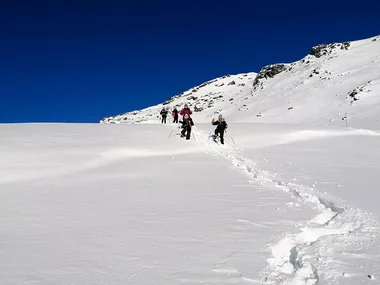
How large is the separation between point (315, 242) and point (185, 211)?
7.61 ft

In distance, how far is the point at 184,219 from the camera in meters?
5.60

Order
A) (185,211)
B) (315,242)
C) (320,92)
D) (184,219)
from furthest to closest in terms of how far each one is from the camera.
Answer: (320,92) < (185,211) < (184,219) < (315,242)

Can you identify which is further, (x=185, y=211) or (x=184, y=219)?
(x=185, y=211)

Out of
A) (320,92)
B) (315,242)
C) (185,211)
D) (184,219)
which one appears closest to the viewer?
(315,242)

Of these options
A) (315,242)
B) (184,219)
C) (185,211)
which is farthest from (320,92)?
(315,242)

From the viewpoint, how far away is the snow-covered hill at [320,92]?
4166cm

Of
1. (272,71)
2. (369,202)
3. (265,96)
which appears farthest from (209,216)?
(272,71)

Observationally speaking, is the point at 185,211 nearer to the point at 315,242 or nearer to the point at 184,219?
the point at 184,219

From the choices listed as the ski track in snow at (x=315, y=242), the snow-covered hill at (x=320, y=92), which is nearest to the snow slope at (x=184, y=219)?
the ski track in snow at (x=315, y=242)

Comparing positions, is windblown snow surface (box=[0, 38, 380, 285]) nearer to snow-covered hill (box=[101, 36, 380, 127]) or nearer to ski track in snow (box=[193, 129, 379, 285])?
ski track in snow (box=[193, 129, 379, 285])

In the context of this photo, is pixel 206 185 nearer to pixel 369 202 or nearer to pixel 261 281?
pixel 369 202

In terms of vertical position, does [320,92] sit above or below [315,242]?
above

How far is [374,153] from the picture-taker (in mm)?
13938

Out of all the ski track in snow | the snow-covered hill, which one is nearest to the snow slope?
the ski track in snow
